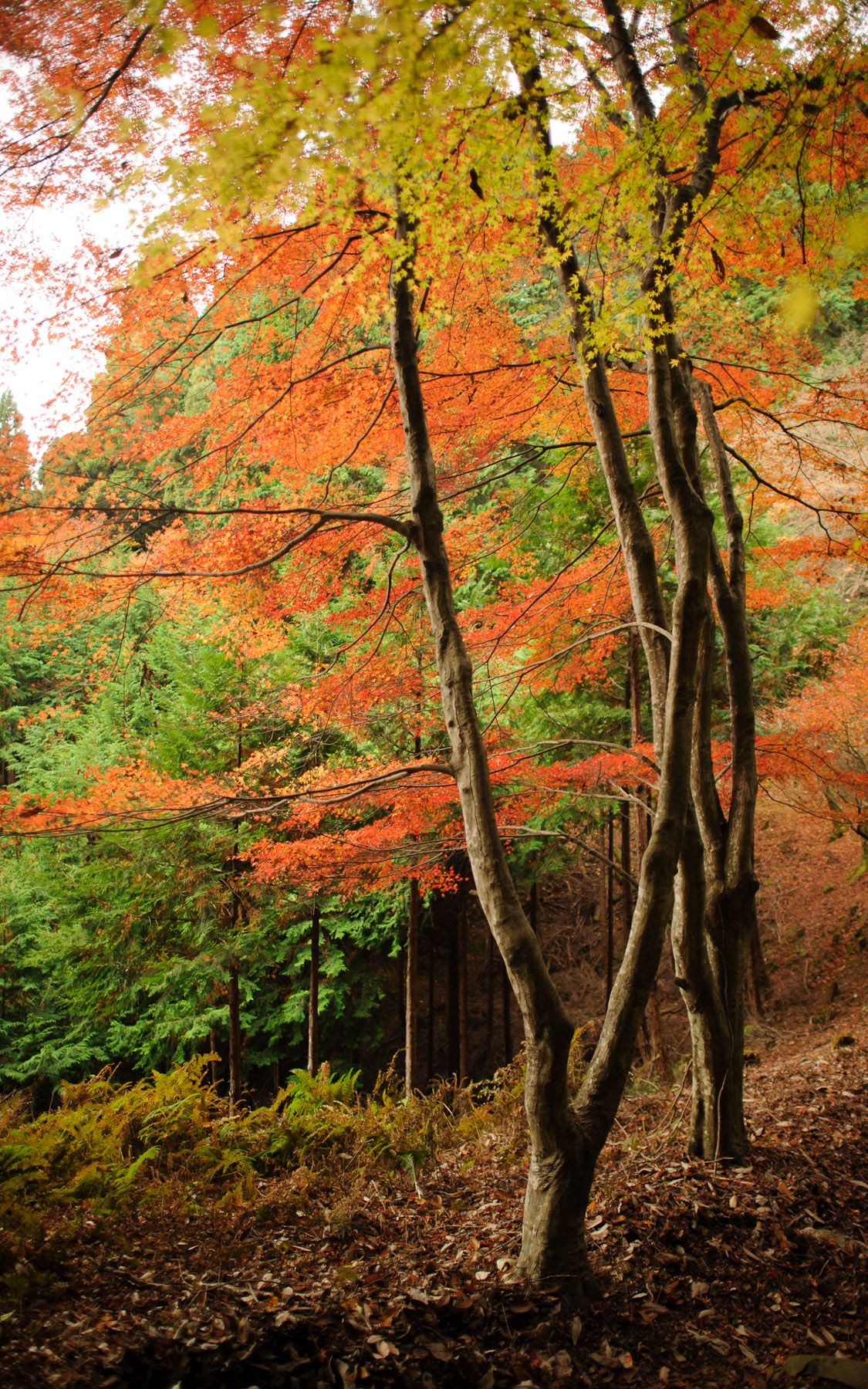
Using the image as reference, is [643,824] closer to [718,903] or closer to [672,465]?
[718,903]

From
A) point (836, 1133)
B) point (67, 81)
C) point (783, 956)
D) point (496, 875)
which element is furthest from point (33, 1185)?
point (783, 956)

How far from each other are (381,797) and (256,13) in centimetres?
650

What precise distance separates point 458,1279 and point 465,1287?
0.43 ft

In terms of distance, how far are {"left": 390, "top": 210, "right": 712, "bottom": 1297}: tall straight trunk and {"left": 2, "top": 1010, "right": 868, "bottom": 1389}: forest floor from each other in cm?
35

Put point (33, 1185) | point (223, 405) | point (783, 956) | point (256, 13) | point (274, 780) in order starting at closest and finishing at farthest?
point (256, 13)
point (33, 1185)
point (223, 405)
point (274, 780)
point (783, 956)

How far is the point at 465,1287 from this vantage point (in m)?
3.42

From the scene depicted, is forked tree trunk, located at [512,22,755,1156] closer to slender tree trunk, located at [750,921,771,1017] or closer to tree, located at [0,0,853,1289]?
tree, located at [0,0,853,1289]

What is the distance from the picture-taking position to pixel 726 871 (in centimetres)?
526

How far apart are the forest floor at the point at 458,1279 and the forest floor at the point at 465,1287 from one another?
0.01 meters

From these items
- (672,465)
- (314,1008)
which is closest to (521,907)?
(672,465)

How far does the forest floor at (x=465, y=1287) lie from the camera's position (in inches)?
113

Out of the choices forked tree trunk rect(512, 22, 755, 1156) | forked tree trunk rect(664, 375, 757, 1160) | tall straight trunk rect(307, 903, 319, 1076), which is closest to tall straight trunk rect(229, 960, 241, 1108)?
tall straight trunk rect(307, 903, 319, 1076)

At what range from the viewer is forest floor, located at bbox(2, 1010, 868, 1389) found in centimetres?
288

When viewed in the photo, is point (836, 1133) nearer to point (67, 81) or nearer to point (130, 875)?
point (67, 81)
